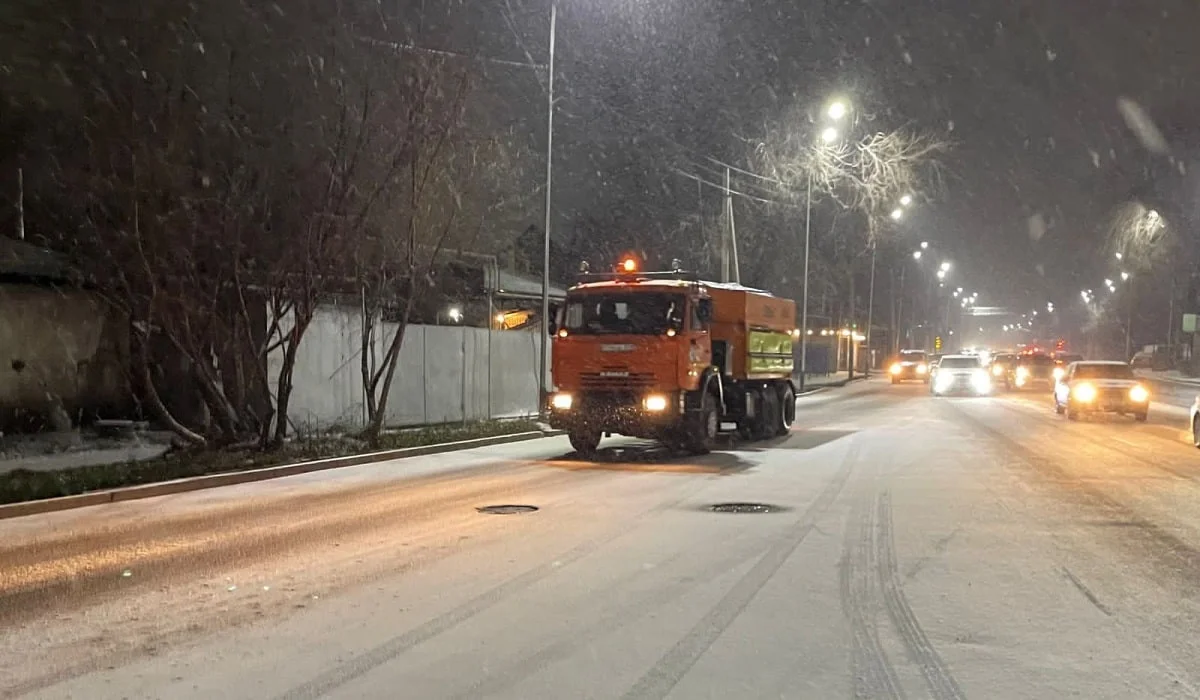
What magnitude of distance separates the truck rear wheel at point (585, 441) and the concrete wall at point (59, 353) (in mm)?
9742

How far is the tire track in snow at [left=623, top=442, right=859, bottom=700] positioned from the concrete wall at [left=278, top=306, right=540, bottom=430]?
1219 centimetres

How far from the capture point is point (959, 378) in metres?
42.2

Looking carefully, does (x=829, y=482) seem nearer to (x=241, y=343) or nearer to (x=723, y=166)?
(x=241, y=343)

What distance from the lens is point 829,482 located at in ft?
48.8

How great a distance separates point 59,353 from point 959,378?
108 ft

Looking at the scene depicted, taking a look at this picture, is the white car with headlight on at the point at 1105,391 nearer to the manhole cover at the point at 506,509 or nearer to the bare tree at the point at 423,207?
the bare tree at the point at 423,207

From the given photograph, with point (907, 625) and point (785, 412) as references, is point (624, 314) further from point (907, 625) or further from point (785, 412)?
point (907, 625)

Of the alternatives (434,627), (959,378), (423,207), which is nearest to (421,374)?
(423,207)

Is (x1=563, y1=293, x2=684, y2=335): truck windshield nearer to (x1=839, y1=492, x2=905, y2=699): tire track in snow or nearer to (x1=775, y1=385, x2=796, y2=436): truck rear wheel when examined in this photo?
(x1=775, y1=385, x2=796, y2=436): truck rear wheel

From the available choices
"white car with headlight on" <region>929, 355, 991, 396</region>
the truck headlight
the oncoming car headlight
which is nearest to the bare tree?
the truck headlight

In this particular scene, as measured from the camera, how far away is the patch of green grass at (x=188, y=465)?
42.1 ft

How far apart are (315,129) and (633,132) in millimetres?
25755

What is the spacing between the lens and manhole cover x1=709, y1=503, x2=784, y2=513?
1209 centimetres

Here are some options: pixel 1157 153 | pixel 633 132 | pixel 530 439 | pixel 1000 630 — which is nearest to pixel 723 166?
pixel 633 132
